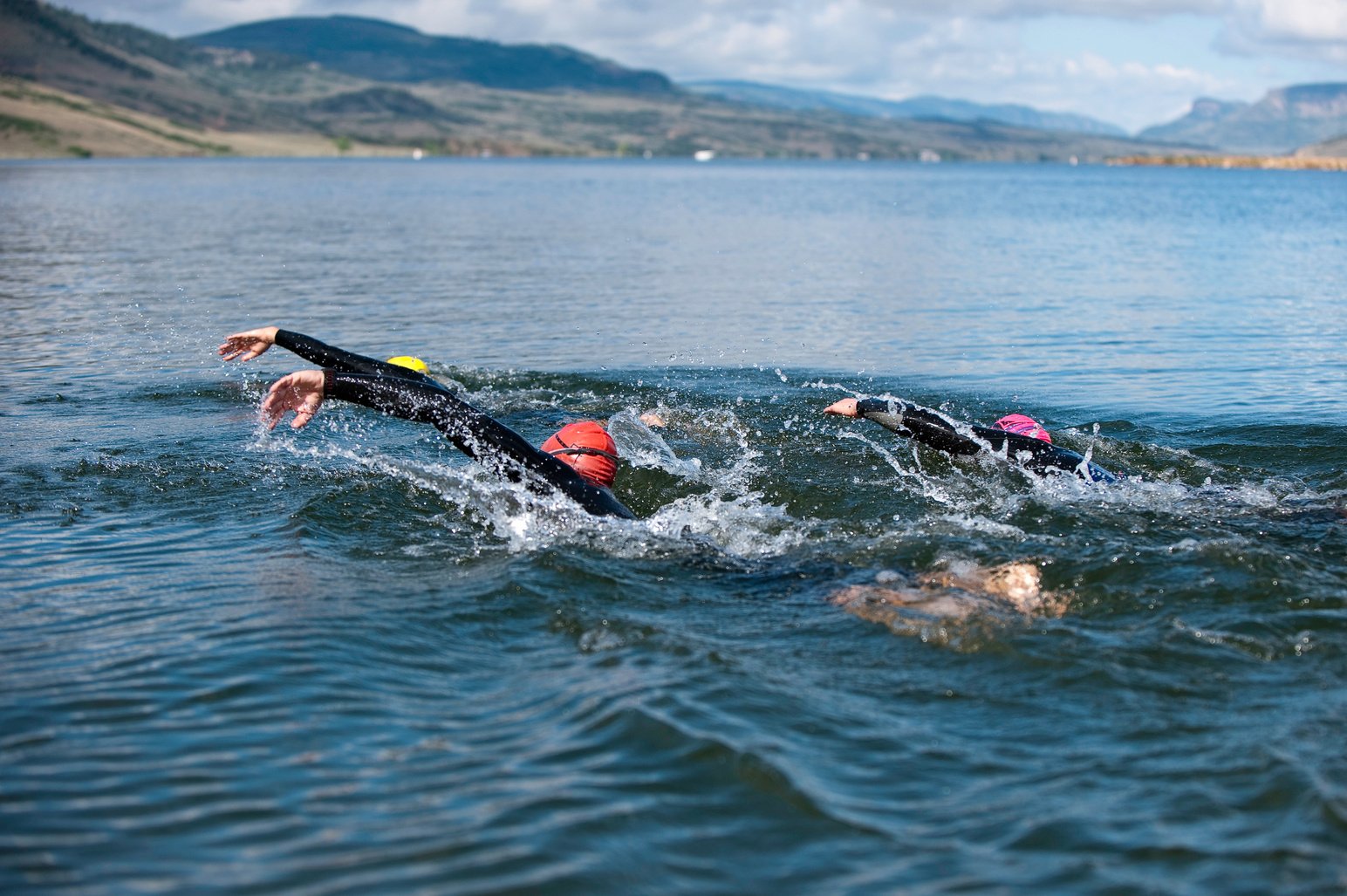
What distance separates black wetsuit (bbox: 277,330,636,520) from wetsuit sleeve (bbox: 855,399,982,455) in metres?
2.90

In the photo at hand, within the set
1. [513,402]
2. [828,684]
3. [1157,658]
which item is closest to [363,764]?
[828,684]

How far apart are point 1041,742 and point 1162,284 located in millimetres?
30835

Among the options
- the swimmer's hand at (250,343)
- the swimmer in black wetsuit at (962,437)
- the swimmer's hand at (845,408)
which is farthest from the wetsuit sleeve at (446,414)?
the swimmer in black wetsuit at (962,437)

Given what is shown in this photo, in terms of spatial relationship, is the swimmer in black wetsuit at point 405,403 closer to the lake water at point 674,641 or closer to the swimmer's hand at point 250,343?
the swimmer's hand at point 250,343

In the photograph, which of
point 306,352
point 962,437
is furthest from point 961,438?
point 306,352

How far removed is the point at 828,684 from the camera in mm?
7434

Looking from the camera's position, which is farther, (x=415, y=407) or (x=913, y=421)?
(x=913, y=421)

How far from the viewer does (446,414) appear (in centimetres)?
906

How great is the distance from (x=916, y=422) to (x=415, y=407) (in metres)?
4.59

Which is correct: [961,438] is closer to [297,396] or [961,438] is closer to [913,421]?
[913,421]

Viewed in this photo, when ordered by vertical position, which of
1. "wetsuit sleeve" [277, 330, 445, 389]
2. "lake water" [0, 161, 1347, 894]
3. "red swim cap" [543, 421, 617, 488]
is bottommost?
"lake water" [0, 161, 1347, 894]

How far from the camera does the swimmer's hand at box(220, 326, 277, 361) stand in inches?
356

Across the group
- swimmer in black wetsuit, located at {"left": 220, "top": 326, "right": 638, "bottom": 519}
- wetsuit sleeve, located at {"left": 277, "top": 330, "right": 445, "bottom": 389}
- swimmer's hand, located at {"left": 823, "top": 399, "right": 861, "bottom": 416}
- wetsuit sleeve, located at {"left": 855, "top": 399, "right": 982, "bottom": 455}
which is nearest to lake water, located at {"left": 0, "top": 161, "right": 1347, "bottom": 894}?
swimmer in black wetsuit, located at {"left": 220, "top": 326, "right": 638, "bottom": 519}

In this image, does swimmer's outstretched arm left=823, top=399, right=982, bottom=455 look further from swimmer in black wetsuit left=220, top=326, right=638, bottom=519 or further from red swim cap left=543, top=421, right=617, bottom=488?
swimmer in black wetsuit left=220, top=326, right=638, bottom=519
